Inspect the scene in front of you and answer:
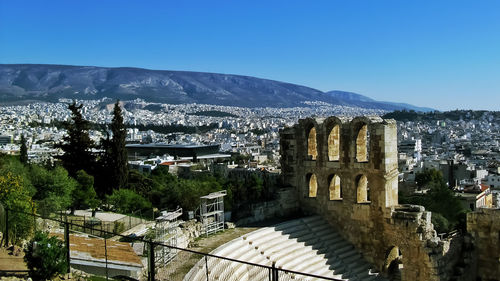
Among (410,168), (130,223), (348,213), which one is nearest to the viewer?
(348,213)

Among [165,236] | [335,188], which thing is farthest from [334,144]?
[165,236]

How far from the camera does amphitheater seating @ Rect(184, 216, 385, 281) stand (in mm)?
16641

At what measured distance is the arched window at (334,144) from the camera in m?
22.7

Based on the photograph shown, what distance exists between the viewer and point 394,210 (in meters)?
20.3

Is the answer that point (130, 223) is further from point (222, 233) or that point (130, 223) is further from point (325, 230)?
point (325, 230)

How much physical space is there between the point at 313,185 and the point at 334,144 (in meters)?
2.34

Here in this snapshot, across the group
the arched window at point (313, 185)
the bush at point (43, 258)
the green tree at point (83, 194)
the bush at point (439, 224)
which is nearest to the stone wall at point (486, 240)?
the arched window at point (313, 185)

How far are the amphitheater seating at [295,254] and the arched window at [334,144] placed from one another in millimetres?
2901

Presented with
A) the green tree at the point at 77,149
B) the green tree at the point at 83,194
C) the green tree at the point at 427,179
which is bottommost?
the green tree at the point at 427,179

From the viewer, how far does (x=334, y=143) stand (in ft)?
75.5

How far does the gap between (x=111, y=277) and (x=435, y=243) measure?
12.0 meters

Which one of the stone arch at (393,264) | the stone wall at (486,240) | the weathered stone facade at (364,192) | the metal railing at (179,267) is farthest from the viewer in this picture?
the stone arch at (393,264)

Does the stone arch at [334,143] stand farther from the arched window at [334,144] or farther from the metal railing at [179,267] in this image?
the metal railing at [179,267]

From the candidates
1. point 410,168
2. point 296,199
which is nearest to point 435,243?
point 296,199
